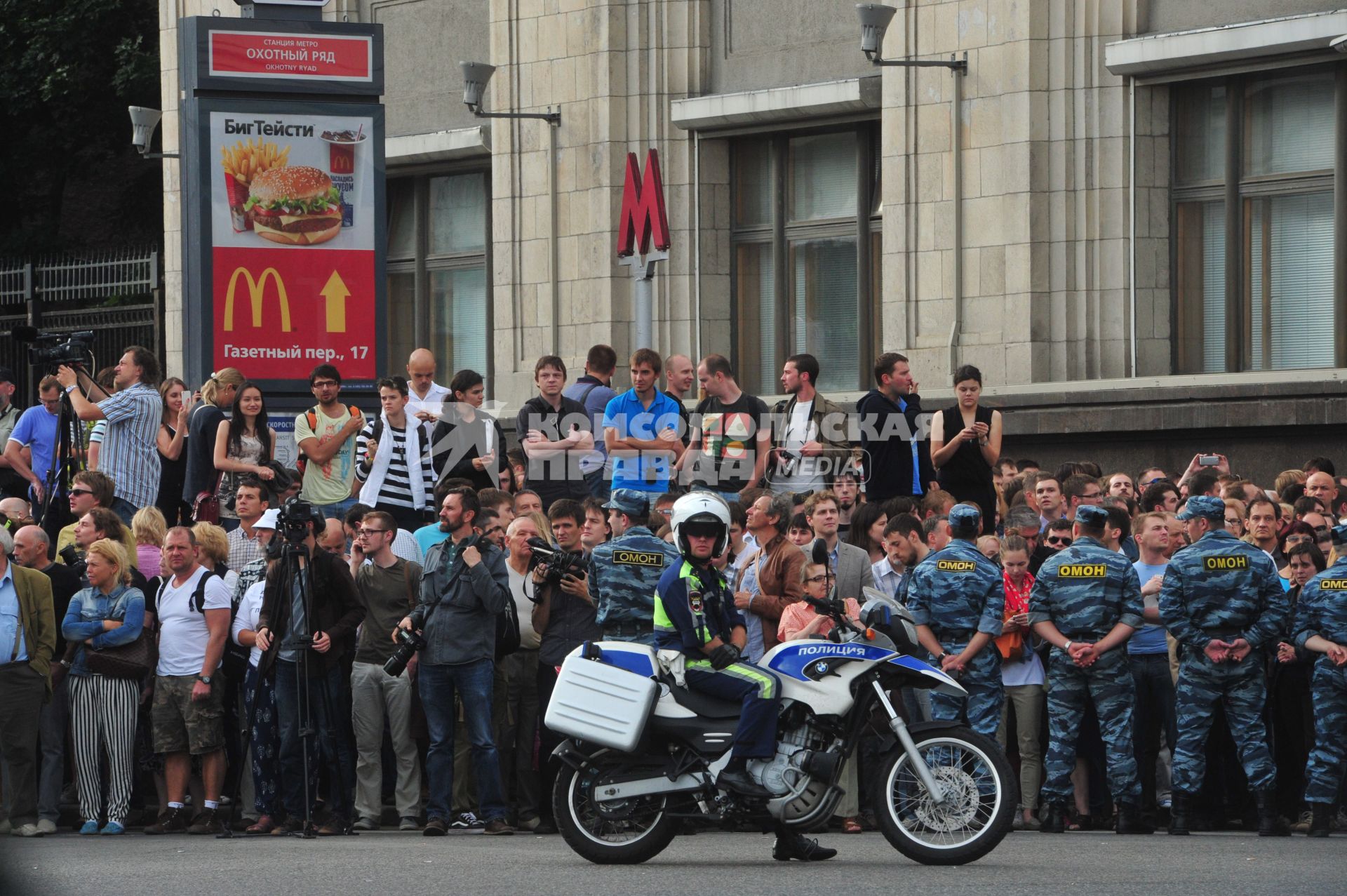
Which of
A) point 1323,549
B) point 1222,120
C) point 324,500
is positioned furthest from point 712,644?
point 1222,120

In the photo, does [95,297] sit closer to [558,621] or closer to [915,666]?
[558,621]

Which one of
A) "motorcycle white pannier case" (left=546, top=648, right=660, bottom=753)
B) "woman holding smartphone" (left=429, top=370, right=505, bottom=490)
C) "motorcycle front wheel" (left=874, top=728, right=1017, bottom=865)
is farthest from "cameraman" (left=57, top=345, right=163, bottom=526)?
"motorcycle front wheel" (left=874, top=728, right=1017, bottom=865)

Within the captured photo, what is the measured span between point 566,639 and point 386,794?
1816 millimetres

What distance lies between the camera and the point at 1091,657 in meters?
13.3

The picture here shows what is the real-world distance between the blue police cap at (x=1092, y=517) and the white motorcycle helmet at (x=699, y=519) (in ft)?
9.11

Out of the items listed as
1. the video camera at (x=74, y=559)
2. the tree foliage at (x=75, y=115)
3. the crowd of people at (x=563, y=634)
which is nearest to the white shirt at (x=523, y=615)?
the crowd of people at (x=563, y=634)

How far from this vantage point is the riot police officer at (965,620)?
1346 cm

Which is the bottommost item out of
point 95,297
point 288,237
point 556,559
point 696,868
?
point 696,868

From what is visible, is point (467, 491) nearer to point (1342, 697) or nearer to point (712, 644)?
point (712, 644)

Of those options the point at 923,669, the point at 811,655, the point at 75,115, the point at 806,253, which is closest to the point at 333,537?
the point at 811,655

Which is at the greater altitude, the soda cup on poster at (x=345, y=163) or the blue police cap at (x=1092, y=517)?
the soda cup on poster at (x=345, y=163)

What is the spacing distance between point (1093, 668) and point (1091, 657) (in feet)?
0.35

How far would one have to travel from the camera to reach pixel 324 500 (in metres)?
17.0

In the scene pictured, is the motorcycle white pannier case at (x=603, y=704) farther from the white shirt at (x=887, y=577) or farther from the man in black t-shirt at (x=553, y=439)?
the man in black t-shirt at (x=553, y=439)
